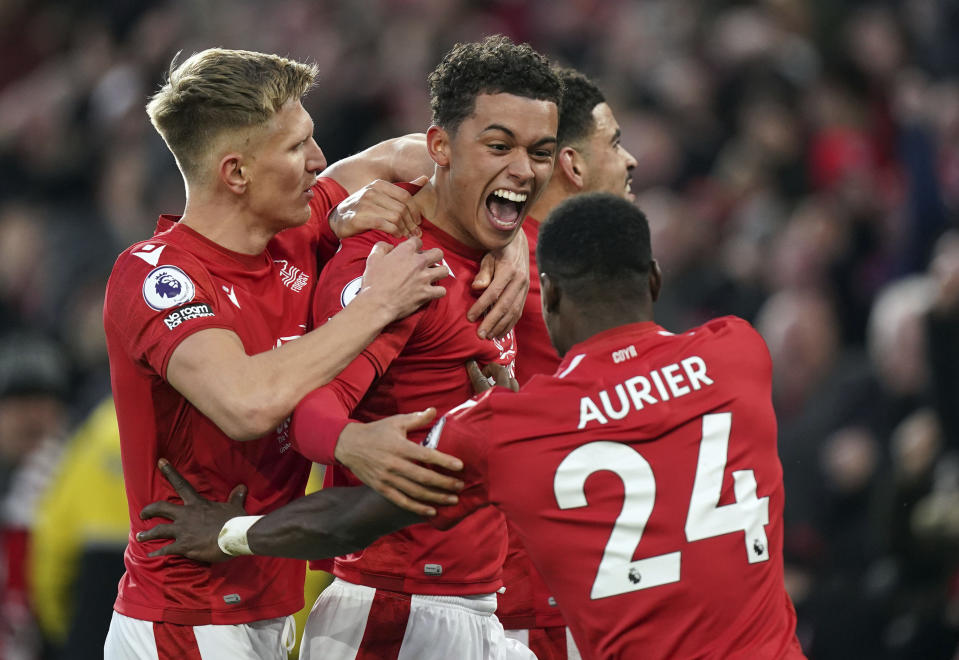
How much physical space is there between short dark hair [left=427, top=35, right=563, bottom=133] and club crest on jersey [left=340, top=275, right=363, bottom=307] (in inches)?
22.7

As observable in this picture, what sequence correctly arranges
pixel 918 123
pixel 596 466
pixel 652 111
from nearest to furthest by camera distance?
pixel 596 466 < pixel 918 123 < pixel 652 111

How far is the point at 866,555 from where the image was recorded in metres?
6.46

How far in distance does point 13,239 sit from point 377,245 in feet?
27.1

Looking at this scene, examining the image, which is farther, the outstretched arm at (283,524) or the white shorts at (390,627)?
the white shorts at (390,627)

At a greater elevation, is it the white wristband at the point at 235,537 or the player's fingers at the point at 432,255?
the player's fingers at the point at 432,255

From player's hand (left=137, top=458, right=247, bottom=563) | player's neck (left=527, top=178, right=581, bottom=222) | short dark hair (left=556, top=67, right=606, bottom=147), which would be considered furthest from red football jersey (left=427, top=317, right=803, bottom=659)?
short dark hair (left=556, top=67, right=606, bottom=147)

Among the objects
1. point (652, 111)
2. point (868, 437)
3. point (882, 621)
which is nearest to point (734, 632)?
point (882, 621)

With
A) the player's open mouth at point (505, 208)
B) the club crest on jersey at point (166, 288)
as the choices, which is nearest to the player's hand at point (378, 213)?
the player's open mouth at point (505, 208)

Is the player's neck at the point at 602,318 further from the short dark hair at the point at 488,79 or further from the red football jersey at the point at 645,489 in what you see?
the short dark hair at the point at 488,79

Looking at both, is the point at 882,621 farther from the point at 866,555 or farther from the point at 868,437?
the point at 868,437

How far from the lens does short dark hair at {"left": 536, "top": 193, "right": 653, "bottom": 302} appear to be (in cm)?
337

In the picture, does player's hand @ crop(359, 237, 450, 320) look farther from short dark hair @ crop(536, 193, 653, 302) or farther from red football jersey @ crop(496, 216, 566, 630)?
red football jersey @ crop(496, 216, 566, 630)

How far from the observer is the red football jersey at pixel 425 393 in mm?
3832

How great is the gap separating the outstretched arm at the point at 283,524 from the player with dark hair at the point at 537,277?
1170 millimetres
